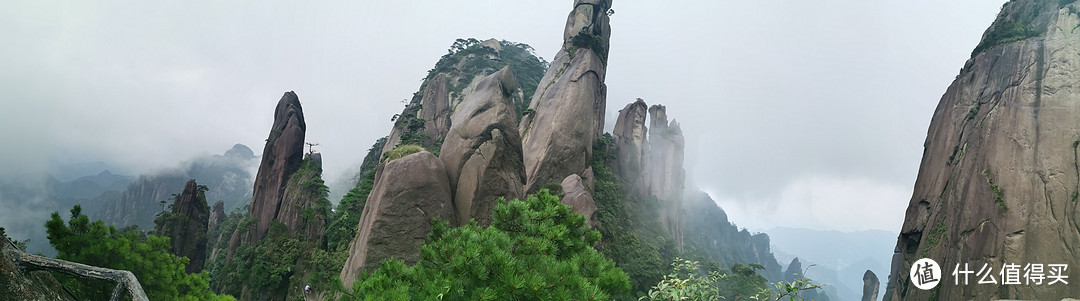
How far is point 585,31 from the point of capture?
87.4ft

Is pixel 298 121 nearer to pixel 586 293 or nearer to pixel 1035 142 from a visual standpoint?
pixel 586 293

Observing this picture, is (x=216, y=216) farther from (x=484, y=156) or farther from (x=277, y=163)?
(x=484, y=156)

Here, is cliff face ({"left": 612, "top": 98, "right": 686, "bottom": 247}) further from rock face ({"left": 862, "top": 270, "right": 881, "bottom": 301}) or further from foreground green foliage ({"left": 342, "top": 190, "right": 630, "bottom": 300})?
foreground green foliage ({"left": 342, "top": 190, "right": 630, "bottom": 300})

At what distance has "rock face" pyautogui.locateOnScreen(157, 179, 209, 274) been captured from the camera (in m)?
24.4

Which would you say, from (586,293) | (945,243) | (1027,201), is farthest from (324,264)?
(1027,201)

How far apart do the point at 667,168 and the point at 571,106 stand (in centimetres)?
2278

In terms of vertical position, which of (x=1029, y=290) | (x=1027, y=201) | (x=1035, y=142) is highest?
(x=1035, y=142)

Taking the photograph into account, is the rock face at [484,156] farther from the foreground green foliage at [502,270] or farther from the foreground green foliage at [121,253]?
the foreground green foliage at [502,270]

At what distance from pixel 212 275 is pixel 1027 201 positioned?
38.3 m

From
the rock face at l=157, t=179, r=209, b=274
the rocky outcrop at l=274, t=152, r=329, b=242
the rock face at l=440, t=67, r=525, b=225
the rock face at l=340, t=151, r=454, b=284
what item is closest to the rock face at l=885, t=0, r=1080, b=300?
the rock face at l=440, t=67, r=525, b=225

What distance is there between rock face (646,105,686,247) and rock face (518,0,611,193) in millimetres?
11986

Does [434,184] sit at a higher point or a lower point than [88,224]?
higher

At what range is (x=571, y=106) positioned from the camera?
69.8ft

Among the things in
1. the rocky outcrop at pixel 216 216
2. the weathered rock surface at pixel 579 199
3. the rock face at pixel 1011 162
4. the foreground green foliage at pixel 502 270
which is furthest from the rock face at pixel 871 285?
the rocky outcrop at pixel 216 216
